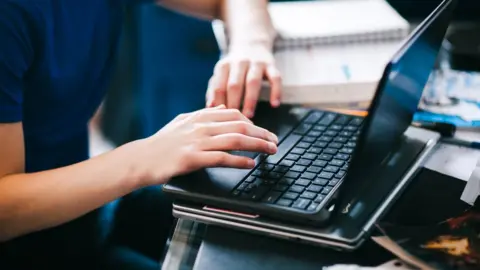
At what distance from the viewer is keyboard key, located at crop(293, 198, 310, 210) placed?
2.39 feet

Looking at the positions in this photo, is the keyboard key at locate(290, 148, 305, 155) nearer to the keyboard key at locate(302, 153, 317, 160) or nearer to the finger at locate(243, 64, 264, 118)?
the keyboard key at locate(302, 153, 317, 160)

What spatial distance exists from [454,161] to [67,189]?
1.54ft

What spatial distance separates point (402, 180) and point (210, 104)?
0.29 meters

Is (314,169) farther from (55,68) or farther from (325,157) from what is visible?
(55,68)

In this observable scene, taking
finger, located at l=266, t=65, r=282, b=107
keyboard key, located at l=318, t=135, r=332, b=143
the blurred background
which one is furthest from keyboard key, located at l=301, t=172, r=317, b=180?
the blurred background

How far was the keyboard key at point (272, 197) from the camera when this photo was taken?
739mm

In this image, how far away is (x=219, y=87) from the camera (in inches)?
38.9

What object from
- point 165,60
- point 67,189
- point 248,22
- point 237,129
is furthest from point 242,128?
point 165,60

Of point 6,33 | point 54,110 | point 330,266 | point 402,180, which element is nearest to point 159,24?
point 54,110

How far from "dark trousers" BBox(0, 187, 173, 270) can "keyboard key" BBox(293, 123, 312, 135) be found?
0.70ft

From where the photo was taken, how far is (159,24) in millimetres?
1694

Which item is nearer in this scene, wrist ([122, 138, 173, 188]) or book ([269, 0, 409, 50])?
wrist ([122, 138, 173, 188])

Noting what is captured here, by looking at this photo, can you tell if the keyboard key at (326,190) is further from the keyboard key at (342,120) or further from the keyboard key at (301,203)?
the keyboard key at (342,120)

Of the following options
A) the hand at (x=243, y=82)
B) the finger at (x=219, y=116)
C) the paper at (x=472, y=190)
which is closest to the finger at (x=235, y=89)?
the hand at (x=243, y=82)
